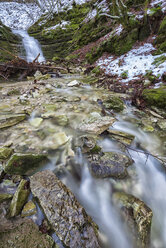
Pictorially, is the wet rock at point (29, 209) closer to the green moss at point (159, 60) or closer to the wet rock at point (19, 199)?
the wet rock at point (19, 199)

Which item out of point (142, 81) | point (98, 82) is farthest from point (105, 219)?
point (98, 82)

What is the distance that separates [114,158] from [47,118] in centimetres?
221

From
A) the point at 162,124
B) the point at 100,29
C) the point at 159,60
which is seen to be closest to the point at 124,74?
the point at 159,60

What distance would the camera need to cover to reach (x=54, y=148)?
8.38 ft

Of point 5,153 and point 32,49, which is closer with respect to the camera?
point 5,153

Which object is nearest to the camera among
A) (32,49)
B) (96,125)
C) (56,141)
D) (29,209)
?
(29,209)

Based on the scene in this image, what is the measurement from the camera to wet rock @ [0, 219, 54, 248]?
1.19 metres

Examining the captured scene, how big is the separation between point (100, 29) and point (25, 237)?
18.3 metres

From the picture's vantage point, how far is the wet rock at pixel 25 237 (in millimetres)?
1189

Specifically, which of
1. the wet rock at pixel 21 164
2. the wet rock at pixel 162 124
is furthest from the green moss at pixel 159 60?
the wet rock at pixel 21 164

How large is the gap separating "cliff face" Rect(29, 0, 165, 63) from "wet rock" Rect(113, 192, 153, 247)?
301 inches

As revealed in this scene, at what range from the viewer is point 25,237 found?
1.28 metres

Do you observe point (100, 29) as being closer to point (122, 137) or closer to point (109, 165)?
point (122, 137)

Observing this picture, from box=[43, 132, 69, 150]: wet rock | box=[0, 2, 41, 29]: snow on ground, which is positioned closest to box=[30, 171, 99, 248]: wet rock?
box=[43, 132, 69, 150]: wet rock
